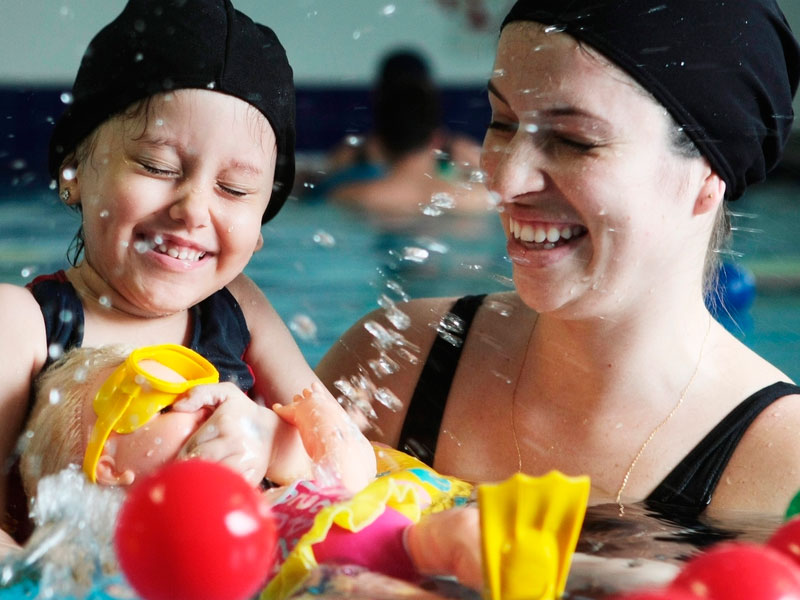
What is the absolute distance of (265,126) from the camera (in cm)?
149

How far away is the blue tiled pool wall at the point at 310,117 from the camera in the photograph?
1978 millimetres

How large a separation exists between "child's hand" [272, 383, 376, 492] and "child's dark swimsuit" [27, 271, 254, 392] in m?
0.23

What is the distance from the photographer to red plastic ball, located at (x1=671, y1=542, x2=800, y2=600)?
0.72 m

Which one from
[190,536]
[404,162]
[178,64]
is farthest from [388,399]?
[190,536]

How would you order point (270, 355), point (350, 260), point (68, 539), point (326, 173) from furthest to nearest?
point (350, 260) < point (326, 173) < point (270, 355) < point (68, 539)

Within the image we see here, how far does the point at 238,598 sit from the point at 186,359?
1.96 ft

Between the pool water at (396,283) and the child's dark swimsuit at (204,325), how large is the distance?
218mm

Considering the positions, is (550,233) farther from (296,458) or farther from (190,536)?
(190,536)

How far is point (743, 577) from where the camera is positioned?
0.73 meters

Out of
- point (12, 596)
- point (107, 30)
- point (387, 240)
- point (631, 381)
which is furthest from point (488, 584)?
point (387, 240)

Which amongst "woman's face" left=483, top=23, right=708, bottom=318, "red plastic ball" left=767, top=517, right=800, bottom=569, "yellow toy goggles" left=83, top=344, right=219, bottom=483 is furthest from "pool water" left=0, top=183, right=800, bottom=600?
"woman's face" left=483, top=23, right=708, bottom=318

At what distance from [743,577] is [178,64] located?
103cm

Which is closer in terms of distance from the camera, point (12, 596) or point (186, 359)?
point (12, 596)

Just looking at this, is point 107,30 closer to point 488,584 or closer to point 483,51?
point 483,51
